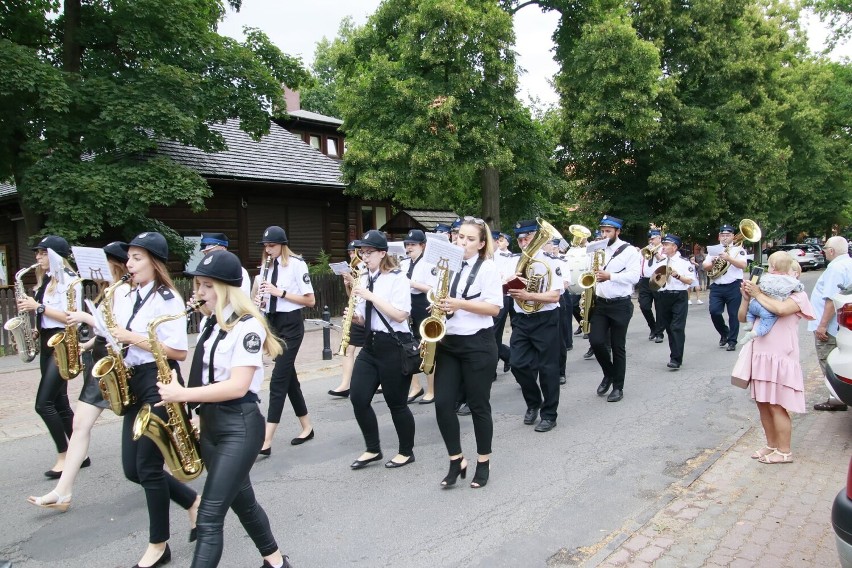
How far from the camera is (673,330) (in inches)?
381

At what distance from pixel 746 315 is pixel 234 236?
16320 millimetres

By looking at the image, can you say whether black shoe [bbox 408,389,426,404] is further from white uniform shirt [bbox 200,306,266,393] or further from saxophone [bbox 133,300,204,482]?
white uniform shirt [bbox 200,306,266,393]

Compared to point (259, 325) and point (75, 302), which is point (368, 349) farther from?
point (75, 302)

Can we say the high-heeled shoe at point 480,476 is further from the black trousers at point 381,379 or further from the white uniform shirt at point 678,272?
the white uniform shirt at point 678,272

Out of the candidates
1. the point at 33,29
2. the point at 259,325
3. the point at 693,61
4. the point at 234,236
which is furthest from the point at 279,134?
the point at 259,325

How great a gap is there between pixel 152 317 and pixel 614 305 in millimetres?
5196

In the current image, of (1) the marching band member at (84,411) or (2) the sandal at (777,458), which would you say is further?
(2) the sandal at (777,458)

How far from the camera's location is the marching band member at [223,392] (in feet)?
10.4

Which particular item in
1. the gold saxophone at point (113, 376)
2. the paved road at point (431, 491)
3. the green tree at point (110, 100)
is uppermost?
the green tree at point (110, 100)

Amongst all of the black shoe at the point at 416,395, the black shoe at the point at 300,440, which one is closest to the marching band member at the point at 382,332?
the black shoe at the point at 300,440

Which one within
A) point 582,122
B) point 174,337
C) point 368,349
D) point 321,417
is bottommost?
point 321,417

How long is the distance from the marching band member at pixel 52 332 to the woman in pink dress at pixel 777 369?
18.1 ft

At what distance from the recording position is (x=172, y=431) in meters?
3.51

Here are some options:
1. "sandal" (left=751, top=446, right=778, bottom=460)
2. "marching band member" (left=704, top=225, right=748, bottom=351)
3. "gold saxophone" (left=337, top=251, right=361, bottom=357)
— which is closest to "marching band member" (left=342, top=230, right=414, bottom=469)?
"gold saxophone" (left=337, top=251, right=361, bottom=357)
